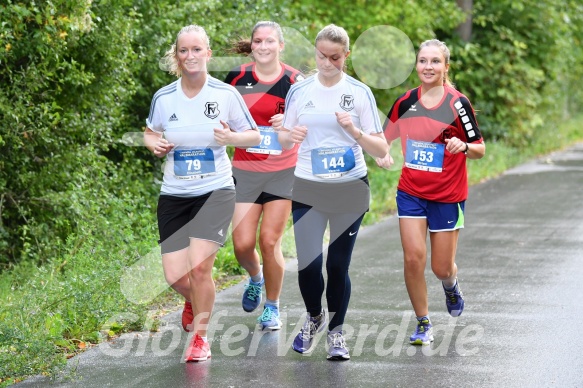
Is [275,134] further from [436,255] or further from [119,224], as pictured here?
[119,224]

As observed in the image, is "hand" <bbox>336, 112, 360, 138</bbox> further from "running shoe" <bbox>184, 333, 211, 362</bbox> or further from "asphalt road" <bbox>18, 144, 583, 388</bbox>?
"running shoe" <bbox>184, 333, 211, 362</bbox>

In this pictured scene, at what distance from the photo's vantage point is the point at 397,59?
692 inches

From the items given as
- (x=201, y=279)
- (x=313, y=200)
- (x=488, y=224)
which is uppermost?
(x=313, y=200)

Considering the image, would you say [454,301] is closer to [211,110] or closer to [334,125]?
[334,125]

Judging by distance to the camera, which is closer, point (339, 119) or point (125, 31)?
point (339, 119)

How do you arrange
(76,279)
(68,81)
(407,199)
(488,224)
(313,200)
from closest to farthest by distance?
1. (313,200)
2. (407,199)
3. (76,279)
4. (68,81)
5. (488,224)

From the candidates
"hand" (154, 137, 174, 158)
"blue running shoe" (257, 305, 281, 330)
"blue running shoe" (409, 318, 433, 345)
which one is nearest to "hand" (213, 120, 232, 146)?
"hand" (154, 137, 174, 158)

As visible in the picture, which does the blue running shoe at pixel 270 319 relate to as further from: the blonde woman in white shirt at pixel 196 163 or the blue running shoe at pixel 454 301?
the blue running shoe at pixel 454 301

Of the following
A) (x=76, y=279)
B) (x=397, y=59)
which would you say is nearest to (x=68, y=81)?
(x=76, y=279)

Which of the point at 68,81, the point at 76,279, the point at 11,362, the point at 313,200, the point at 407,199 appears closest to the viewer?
the point at 11,362

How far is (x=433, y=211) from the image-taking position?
23.7 feet

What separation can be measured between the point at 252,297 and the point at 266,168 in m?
0.97

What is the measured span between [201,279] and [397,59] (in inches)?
445

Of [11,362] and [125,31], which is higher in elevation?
[125,31]
